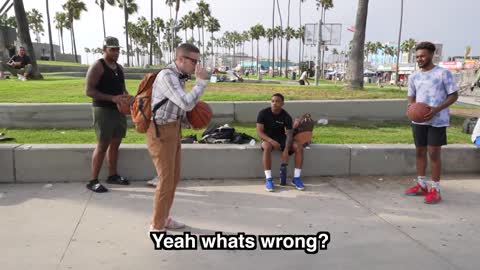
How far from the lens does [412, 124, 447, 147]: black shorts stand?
507 cm

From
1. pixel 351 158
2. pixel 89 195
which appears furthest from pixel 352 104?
pixel 89 195

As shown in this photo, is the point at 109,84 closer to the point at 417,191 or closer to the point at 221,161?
the point at 221,161

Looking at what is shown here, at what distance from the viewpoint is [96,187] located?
5172mm

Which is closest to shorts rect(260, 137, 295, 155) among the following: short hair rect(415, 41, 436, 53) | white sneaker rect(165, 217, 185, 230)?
short hair rect(415, 41, 436, 53)

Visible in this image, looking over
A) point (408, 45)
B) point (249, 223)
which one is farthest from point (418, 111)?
point (408, 45)

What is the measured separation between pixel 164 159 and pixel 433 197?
328 cm

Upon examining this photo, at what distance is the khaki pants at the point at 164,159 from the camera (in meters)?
3.70

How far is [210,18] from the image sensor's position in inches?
3319

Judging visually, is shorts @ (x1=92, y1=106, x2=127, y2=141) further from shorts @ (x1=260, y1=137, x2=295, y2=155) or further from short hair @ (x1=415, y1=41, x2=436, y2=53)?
short hair @ (x1=415, y1=41, x2=436, y2=53)

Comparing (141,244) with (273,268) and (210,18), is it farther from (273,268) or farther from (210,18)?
(210,18)

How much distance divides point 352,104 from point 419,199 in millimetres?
3678

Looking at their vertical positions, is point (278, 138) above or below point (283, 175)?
above

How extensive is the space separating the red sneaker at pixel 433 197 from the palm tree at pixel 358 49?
23.1ft

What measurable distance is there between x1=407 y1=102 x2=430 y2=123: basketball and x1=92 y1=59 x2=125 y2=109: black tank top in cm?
348
